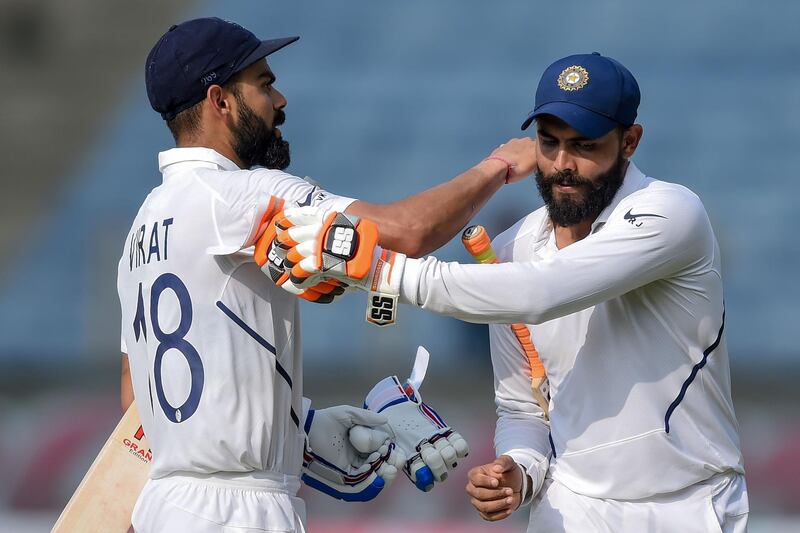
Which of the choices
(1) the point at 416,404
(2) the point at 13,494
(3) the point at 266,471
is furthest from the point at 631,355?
(2) the point at 13,494

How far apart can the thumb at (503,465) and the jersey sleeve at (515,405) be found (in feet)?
0.48

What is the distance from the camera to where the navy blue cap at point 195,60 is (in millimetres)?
2770

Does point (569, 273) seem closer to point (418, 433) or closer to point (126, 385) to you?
point (418, 433)

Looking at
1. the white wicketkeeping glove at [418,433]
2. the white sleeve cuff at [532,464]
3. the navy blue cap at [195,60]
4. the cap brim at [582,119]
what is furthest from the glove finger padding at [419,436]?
the navy blue cap at [195,60]

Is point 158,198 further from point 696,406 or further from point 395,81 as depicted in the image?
point 395,81

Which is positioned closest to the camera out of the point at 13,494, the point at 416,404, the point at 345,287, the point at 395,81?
the point at 345,287

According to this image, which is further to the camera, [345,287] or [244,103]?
[244,103]

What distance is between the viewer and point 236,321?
2596mm

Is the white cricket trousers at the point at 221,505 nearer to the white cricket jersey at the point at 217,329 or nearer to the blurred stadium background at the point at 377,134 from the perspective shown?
the white cricket jersey at the point at 217,329

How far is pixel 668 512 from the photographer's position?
8.84ft

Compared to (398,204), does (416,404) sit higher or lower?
lower

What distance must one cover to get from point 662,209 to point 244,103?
96 centimetres

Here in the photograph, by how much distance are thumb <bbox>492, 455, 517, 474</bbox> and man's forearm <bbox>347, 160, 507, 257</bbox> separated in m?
0.50

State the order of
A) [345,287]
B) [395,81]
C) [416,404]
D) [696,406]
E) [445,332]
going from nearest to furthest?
[345,287] < [696,406] < [416,404] < [445,332] < [395,81]
